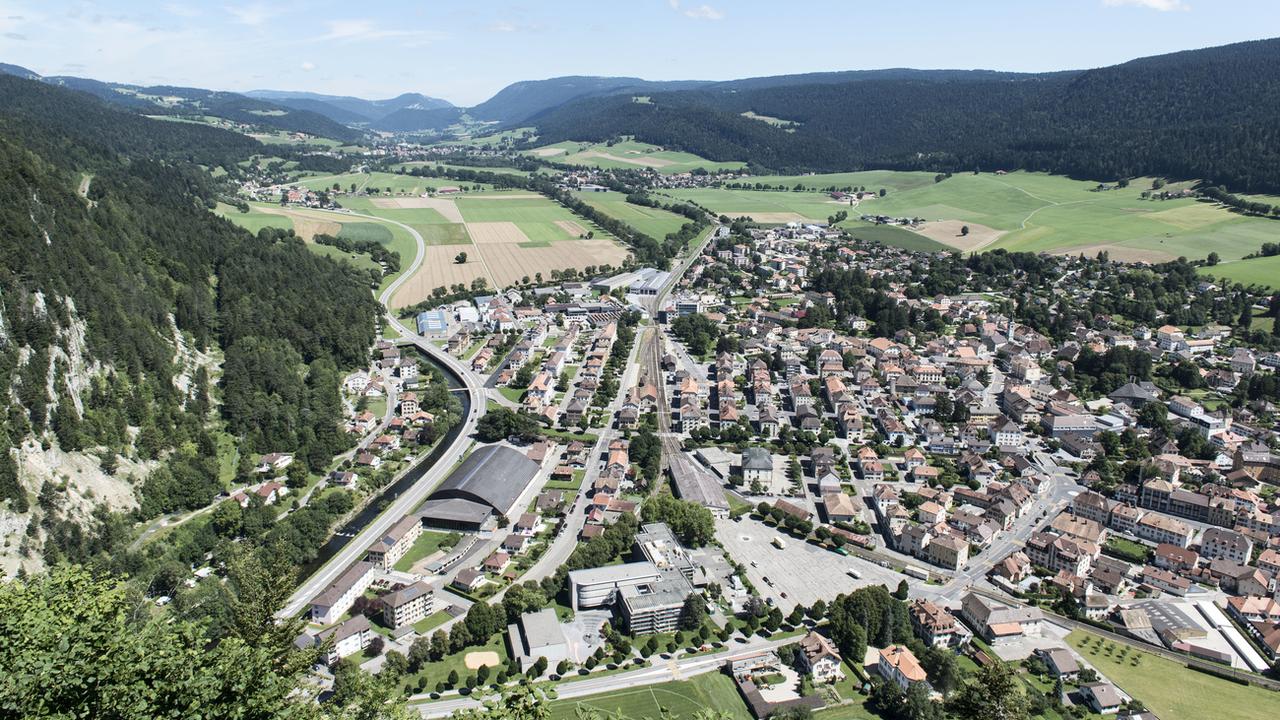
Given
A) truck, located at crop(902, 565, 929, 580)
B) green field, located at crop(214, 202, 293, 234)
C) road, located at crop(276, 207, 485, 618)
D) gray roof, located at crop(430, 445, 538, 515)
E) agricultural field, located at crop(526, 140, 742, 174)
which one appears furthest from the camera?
agricultural field, located at crop(526, 140, 742, 174)

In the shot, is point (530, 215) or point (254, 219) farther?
point (530, 215)

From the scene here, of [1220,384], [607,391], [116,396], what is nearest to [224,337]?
[116,396]

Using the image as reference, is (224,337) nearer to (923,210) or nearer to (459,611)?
(459,611)

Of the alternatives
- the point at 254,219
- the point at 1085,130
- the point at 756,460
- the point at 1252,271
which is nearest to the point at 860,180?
the point at 1085,130

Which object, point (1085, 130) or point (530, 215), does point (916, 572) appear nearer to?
point (530, 215)

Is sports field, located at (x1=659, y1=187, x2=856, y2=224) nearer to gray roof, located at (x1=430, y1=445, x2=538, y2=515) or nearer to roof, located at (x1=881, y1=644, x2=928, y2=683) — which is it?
gray roof, located at (x1=430, y1=445, x2=538, y2=515)

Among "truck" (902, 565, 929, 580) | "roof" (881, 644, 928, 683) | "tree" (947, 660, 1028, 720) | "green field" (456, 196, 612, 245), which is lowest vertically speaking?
"truck" (902, 565, 929, 580)

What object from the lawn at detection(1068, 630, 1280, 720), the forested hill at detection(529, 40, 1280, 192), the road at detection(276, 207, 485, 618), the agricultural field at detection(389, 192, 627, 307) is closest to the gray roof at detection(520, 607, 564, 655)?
the road at detection(276, 207, 485, 618)
